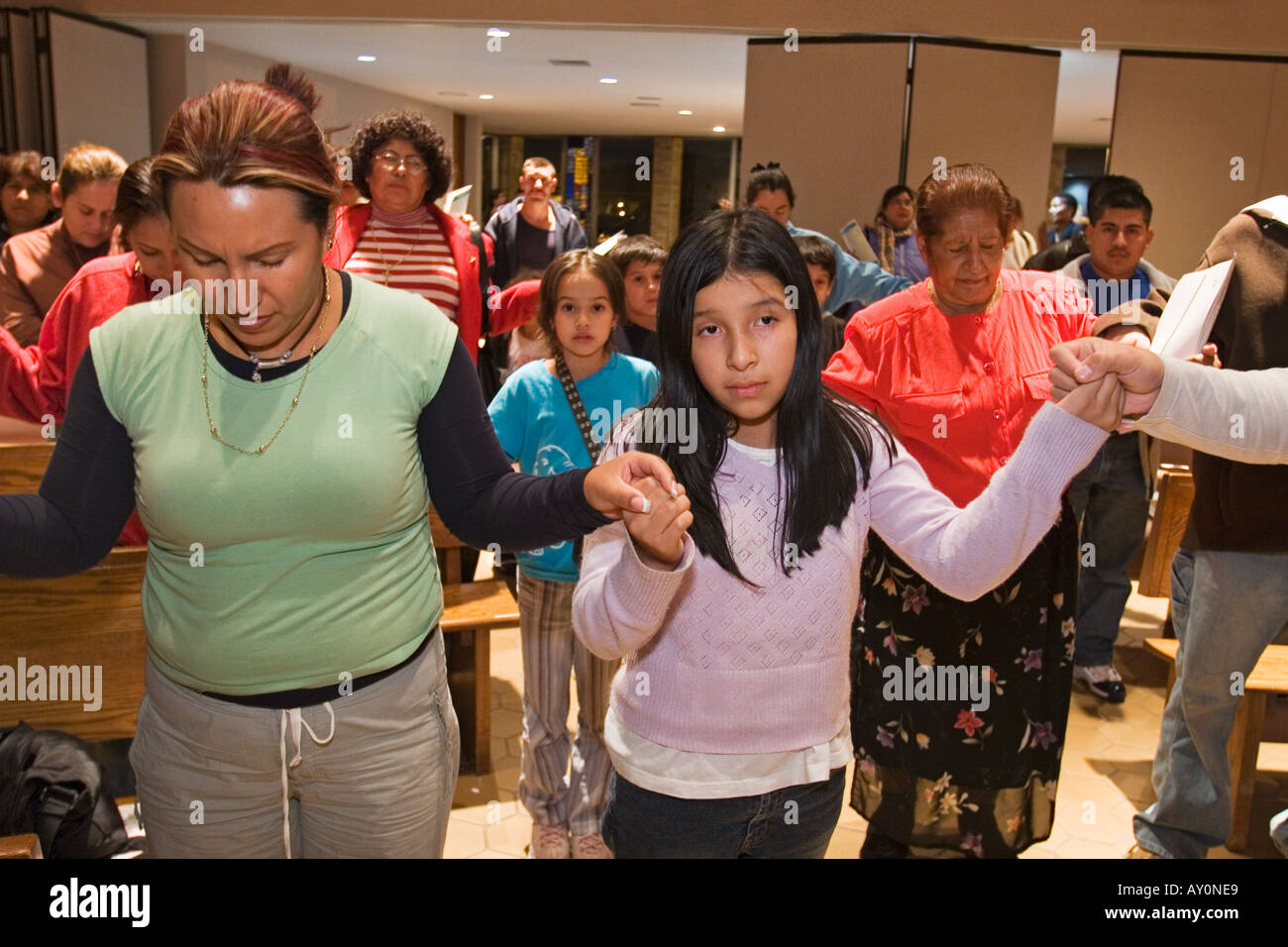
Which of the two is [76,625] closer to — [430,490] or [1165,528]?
[430,490]

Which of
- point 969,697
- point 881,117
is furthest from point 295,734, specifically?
point 881,117

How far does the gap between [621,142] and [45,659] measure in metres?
14.6

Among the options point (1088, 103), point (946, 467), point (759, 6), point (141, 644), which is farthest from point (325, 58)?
point (946, 467)

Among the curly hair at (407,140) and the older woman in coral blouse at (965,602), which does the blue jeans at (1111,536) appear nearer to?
the older woman in coral blouse at (965,602)

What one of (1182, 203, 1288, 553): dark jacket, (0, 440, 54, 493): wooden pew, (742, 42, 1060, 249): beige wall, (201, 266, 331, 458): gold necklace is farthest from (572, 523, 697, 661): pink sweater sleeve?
(742, 42, 1060, 249): beige wall

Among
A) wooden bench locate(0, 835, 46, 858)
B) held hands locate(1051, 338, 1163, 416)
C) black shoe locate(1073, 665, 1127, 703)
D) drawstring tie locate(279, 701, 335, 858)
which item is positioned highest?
held hands locate(1051, 338, 1163, 416)

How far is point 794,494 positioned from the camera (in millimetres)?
1405

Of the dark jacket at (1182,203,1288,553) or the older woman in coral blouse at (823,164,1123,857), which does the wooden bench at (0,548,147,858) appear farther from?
the dark jacket at (1182,203,1288,553)

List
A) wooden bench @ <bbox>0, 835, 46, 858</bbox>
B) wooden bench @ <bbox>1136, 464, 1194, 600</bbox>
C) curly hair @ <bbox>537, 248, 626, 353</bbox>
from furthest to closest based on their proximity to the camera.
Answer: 1. wooden bench @ <bbox>1136, 464, 1194, 600</bbox>
2. curly hair @ <bbox>537, 248, 626, 353</bbox>
3. wooden bench @ <bbox>0, 835, 46, 858</bbox>

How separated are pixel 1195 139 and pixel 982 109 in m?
1.32

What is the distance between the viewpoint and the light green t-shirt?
126 cm

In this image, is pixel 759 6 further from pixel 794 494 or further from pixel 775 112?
pixel 794 494

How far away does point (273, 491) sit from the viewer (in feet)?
4.14

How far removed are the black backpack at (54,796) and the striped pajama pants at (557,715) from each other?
38.8 inches
